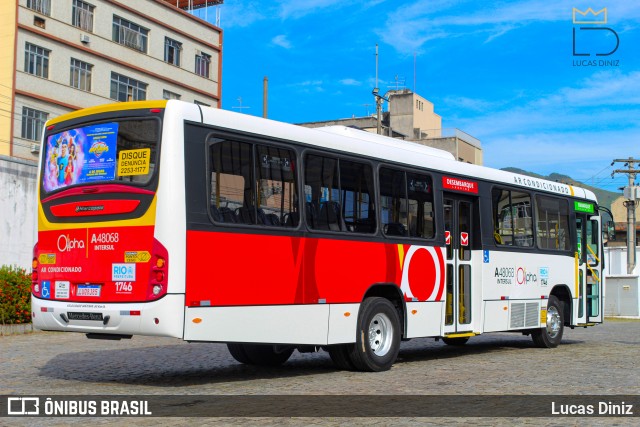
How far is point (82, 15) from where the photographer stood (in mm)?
53750

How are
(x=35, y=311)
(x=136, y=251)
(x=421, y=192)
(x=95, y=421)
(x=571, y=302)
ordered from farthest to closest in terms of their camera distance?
(x=571, y=302), (x=421, y=192), (x=35, y=311), (x=136, y=251), (x=95, y=421)

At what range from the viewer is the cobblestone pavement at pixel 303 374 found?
991 centimetres

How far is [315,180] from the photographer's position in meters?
11.9

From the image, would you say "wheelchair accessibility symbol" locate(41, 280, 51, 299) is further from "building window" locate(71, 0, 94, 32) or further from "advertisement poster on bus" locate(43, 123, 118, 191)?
"building window" locate(71, 0, 94, 32)

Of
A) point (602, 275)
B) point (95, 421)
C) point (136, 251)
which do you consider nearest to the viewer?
point (95, 421)

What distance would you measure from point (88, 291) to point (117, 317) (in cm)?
63

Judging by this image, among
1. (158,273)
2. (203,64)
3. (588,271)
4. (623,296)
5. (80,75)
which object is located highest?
(203,64)

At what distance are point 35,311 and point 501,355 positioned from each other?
28.6 feet

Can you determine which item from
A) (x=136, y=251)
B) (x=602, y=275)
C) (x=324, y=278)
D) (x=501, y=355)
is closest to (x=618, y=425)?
(x=324, y=278)

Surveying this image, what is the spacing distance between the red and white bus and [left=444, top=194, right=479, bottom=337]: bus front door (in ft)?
0.13

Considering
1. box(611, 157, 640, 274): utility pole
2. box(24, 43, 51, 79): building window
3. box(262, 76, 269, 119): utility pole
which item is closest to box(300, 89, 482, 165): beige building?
box(611, 157, 640, 274): utility pole

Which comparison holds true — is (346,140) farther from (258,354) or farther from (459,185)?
(258,354)

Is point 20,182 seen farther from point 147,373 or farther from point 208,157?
point 208,157

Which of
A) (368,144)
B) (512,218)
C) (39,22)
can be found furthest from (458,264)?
(39,22)
